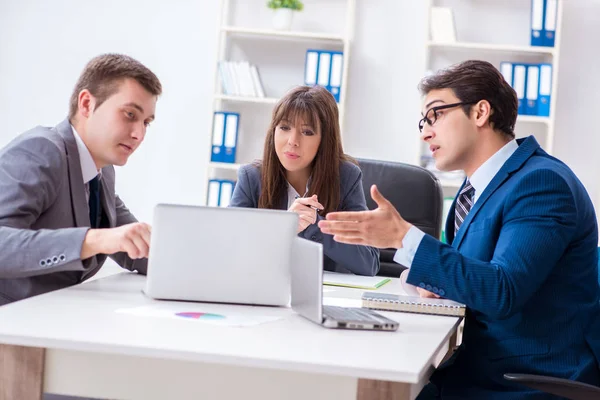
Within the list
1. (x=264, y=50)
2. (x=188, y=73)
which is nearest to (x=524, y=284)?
(x=264, y=50)

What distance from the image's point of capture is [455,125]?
6.21 feet

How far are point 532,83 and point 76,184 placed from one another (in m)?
3.03

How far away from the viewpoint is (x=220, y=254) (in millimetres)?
1651

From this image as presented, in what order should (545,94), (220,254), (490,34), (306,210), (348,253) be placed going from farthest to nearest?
(490,34) → (545,94) → (348,253) → (306,210) → (220,254)

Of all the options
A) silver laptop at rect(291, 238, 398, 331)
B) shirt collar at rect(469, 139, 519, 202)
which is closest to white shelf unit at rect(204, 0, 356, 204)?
shirt collar at rect(469, 139, 519, 202)

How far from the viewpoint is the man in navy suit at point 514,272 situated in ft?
4.98

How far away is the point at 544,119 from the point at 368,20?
1.17 meters

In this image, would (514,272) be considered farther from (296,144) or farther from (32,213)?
(296,144)

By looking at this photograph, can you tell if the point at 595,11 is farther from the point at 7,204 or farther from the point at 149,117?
the point at 7,204

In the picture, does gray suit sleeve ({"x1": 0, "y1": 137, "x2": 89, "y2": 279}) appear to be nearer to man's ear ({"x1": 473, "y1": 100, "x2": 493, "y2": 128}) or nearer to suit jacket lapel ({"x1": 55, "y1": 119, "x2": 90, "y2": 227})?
suit jacket lapel ({"x1": 55, "y1": 119, "x2": 90, "y2": 227})

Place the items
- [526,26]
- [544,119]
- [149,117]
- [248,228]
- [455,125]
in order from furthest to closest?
1. [526,26]
2. [544,119]
3. [149,117]
4. [455,125]
5. [248,228]

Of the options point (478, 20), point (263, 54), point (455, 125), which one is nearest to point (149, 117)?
point (455, 125)

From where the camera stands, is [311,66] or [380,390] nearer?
[380,390]

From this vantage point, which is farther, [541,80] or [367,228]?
[541,80]
